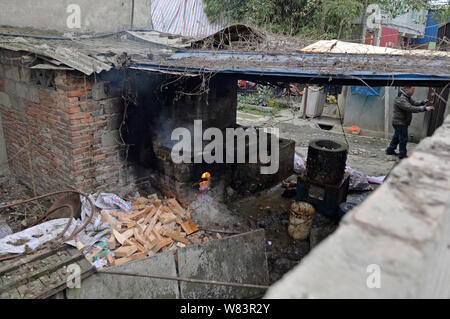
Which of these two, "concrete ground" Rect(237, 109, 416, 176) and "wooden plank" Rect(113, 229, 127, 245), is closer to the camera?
Answer: "wooden plank" Rect(113, 229, 127, 245)

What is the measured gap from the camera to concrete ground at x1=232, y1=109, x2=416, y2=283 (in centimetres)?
551

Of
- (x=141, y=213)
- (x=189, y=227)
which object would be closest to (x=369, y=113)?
(x=189, y=227)

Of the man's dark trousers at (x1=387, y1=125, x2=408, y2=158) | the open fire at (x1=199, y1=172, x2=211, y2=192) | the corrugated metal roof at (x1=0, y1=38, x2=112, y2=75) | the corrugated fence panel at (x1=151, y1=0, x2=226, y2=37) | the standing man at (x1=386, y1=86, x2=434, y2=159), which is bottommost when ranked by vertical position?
the open fire at (x1=199, y1=172, x2=211, y2=192)

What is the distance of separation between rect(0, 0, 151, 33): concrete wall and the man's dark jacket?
24.1 ft

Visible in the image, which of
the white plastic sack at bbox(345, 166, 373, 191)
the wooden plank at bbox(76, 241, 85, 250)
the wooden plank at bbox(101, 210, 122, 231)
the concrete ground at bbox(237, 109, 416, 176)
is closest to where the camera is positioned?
the wooden plank at bbox(76, 241, 85, 250)

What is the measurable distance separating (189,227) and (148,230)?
29.0 inches

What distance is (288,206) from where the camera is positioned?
7.00m

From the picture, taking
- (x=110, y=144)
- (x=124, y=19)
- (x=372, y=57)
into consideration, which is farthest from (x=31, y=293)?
(x=124, y=19)

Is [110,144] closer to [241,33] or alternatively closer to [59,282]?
[59,282]

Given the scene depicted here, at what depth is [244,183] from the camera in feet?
24.8

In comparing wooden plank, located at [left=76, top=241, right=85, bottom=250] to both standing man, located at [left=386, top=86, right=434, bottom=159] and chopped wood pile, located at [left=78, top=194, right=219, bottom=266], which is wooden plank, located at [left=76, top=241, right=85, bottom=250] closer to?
chopped wood pile, located at [left=78, top=194, right=219, bottom=266]

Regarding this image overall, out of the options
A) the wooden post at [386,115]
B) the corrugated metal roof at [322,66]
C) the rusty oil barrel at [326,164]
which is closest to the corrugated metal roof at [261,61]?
the corrugated metal roof at [322,66]

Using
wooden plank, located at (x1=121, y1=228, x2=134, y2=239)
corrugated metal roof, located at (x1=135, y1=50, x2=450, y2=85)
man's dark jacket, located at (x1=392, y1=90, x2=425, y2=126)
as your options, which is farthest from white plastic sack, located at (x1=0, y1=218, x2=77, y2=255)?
man's dark jacket, located at (x1=392, y1=90, x2=425, y2=126)

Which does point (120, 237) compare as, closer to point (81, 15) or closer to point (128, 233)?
point (128, 233)
